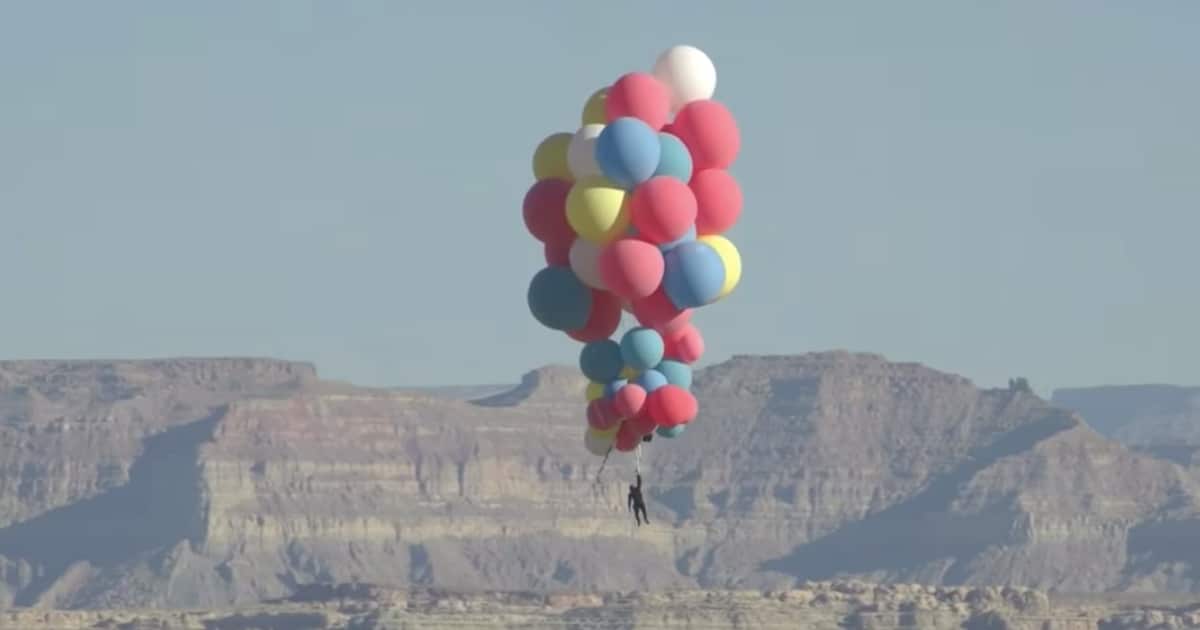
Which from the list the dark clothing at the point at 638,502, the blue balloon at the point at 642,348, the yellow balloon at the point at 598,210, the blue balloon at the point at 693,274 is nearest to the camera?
the yellow balloon at the point at 598,210

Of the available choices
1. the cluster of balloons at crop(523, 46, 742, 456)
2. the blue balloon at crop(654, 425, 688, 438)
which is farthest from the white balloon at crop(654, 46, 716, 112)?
the blue balloon at crop(654, 425, 688, 438)

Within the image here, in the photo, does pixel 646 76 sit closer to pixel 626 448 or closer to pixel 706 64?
pixel 706 64

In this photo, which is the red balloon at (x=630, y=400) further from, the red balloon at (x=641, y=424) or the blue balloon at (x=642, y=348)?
the blue balloon at (x=642, y=348)

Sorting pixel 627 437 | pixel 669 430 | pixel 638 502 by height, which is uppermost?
pixel 669 430

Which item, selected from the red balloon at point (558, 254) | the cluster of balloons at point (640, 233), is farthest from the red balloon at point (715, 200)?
the red balloon at point (558, 254)

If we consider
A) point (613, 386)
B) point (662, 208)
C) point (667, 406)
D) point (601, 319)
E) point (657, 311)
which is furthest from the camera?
point (613, 386)

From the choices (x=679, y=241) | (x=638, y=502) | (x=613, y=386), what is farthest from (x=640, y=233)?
(x=638, y=502)

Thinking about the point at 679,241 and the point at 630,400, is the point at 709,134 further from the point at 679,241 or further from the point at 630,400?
the point at 630,400
